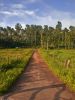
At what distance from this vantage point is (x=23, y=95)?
1250cm

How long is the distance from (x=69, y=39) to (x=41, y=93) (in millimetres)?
102030

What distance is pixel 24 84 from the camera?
15953 mm

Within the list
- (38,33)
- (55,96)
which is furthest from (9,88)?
(38,33)

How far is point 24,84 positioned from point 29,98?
4187 millimetres

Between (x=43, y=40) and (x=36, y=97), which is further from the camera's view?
(x=43, y=40)

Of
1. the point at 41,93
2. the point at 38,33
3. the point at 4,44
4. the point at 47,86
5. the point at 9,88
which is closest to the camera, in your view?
the point at 41,93

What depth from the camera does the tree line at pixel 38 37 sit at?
119 m

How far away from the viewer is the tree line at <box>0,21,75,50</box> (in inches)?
4685

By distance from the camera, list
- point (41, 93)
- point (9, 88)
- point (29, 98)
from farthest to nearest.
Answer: point (9, 88)
point (41, 93)
point (29, 98)

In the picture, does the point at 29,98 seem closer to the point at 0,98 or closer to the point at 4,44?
the point at 0,98

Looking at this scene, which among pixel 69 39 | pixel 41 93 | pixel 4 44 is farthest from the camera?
pixel 4 44

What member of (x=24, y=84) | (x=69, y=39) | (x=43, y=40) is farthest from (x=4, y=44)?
(x=24, y=84)

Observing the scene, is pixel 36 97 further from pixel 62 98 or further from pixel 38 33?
pixel 38 33

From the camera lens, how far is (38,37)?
15175 centimetres
